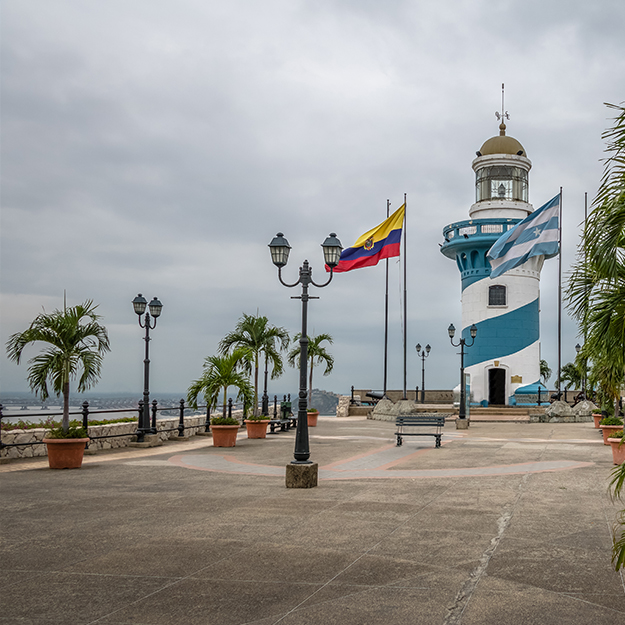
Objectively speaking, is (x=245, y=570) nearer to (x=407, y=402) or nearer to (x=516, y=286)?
(x=407, y=402)

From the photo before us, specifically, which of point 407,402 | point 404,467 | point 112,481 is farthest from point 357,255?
point 112,481

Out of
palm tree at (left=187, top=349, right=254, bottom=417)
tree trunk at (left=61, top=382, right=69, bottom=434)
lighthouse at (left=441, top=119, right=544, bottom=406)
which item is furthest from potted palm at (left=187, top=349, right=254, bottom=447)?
lighthouse at (left=441, top=119, right=544, bottom=406)

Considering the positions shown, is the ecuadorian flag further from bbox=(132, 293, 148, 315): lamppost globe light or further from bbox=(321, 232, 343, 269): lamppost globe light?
bbox=(321, 232, 343, 269): lamppost globe light

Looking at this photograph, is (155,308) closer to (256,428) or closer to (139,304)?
(139,304)

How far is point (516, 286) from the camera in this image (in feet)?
136

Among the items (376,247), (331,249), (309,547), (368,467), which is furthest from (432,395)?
(309,547)

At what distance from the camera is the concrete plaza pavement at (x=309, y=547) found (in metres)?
5.19

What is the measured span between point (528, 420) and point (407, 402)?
635cm

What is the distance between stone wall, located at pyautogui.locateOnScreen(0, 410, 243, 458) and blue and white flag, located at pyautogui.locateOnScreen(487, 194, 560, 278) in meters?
16.5

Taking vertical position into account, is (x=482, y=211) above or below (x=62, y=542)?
above

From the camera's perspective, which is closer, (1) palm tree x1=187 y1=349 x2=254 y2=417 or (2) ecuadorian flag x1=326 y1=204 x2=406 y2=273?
(1) palm tree x1=187 y1=349 x2=254 y2=417

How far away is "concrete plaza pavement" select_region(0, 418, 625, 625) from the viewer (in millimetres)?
5191

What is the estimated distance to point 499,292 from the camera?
1636 inches

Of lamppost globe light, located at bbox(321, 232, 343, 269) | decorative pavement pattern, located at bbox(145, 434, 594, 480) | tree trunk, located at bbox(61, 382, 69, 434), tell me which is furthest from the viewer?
tree trunk, located at bbox(61, 382, 69, 434)
